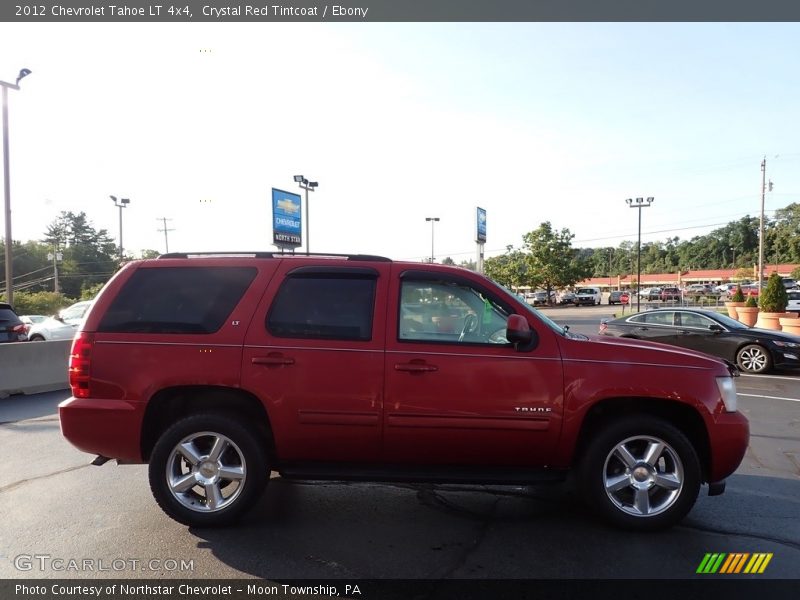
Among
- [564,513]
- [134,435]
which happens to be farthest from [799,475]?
[134,435]

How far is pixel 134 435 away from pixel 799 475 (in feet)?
19.3

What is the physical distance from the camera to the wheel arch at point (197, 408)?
4.10 m

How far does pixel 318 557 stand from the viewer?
3.57 meters

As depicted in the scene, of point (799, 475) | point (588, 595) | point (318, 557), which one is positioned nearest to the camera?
point (588, 595)

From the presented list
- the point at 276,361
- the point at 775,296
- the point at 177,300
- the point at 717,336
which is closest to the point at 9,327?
the point at 177,300

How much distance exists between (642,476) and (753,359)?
955 cm

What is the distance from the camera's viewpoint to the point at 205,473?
4035 mm

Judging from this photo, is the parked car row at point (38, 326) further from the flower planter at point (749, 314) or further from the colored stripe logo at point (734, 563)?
the flower planter at point (749, 314)

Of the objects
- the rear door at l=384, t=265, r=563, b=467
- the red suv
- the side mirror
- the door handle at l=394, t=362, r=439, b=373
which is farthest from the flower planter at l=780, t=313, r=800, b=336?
the door handle at l=394, t=362, r=439, b=373

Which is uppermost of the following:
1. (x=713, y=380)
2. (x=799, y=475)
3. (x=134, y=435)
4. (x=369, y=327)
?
(x=369, y=327)

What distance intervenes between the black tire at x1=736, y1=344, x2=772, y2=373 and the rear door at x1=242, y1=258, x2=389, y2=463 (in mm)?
10638

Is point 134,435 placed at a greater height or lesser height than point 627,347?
lesser

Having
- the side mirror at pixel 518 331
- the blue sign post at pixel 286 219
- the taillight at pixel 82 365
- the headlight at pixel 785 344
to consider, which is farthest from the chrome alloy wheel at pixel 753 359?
the blue sign post at pixel 286 219

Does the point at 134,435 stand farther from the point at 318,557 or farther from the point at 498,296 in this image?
the point at 498,296
